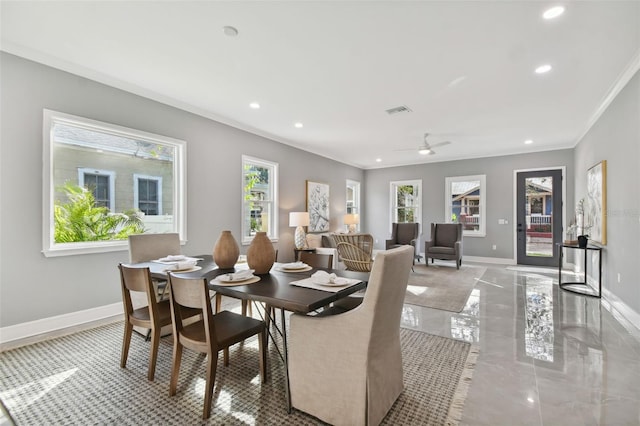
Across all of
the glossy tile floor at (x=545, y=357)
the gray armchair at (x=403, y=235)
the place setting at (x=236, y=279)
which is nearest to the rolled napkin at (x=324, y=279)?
the place setting at (x=236, y=279)

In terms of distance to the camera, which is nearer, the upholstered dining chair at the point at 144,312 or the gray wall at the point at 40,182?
→ the upholstered dining chair at the point at 144,312

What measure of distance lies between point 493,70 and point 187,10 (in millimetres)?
2887

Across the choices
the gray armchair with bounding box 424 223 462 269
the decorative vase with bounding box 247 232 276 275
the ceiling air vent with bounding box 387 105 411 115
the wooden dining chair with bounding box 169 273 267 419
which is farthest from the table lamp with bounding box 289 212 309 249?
the wooden dining chair with bounding box 169 273 267 419

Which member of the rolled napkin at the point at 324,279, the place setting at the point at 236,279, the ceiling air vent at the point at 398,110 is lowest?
the place setting at the point at 236,279

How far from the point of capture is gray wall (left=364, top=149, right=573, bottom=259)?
6727 millimetres

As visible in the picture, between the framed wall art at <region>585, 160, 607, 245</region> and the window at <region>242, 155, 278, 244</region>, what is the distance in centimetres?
493

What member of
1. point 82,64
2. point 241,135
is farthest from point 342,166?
point 82,64

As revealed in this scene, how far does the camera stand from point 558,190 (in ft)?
21.3

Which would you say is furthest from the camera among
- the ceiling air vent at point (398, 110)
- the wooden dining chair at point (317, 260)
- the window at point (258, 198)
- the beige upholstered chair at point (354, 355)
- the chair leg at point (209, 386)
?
the window at point (258, 198)

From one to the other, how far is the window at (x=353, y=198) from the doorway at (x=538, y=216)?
4.00 meters

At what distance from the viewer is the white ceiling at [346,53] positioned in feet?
7.22

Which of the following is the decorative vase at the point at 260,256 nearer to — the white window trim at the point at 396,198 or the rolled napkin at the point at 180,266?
the rolled napkin at the point at 180,266

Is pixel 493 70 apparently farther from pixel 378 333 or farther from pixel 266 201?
pixel 266 201

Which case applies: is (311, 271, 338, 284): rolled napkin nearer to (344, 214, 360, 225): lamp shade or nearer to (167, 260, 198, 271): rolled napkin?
(167, 260, 198, 271): rolled napkin
